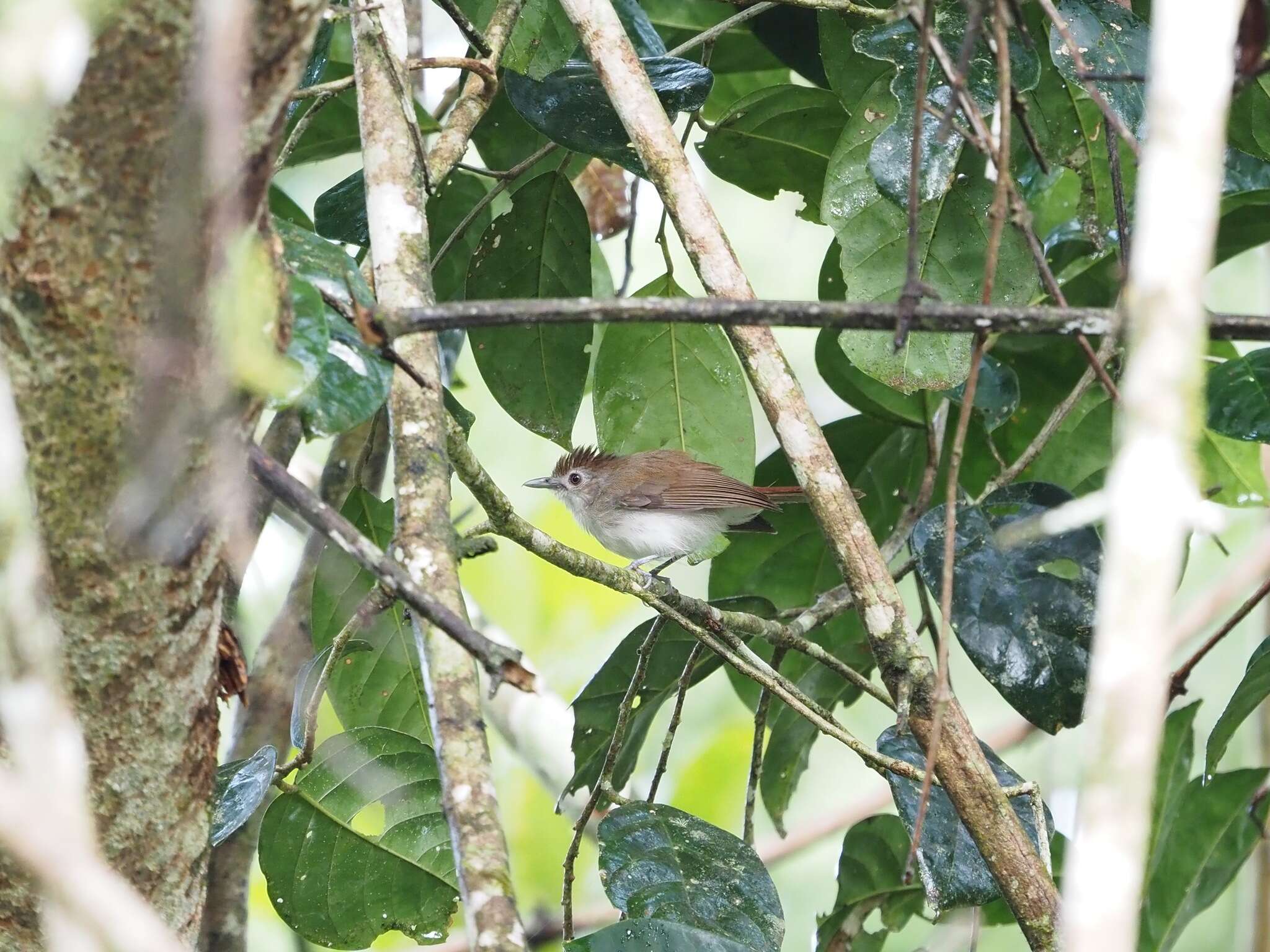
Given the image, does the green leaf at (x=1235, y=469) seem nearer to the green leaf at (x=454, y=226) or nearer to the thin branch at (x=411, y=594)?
A: the green leaf at (x=454, y=226)

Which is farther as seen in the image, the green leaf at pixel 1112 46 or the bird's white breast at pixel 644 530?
the bird's white breast at pixel 644 530

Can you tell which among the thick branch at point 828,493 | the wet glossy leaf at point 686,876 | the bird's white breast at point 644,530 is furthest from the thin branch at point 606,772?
the bird's white breast at point 644,530

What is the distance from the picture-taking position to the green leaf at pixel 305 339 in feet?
4.44

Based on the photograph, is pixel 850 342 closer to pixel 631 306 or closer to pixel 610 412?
pixel 610 412

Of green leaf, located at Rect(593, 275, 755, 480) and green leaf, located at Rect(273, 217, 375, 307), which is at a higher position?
green leaf, located at Rect(593, 275, 755, 480)

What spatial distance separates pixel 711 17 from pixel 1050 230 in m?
1.21

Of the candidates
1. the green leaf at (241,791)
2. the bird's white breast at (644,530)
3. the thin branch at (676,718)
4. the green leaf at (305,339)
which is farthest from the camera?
the bird's white breast at (644,530)

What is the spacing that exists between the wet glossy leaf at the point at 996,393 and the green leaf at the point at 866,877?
3.40ft

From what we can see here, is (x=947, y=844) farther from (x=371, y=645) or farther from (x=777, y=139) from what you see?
(x=777, y=139)

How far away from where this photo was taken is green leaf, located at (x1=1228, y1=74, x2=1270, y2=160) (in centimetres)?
243

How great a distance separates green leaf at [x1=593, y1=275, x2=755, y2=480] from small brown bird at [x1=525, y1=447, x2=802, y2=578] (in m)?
1.29

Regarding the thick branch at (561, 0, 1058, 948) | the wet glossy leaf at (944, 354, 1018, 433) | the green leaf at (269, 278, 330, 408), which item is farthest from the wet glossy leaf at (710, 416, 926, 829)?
the green leaf at (269, 278, 330, 408)

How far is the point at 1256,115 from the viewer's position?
2439 mm

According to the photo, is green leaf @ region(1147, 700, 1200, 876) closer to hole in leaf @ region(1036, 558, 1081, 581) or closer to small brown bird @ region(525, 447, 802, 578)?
hole in leaf @ region(1036, 558, 1081, 581)
